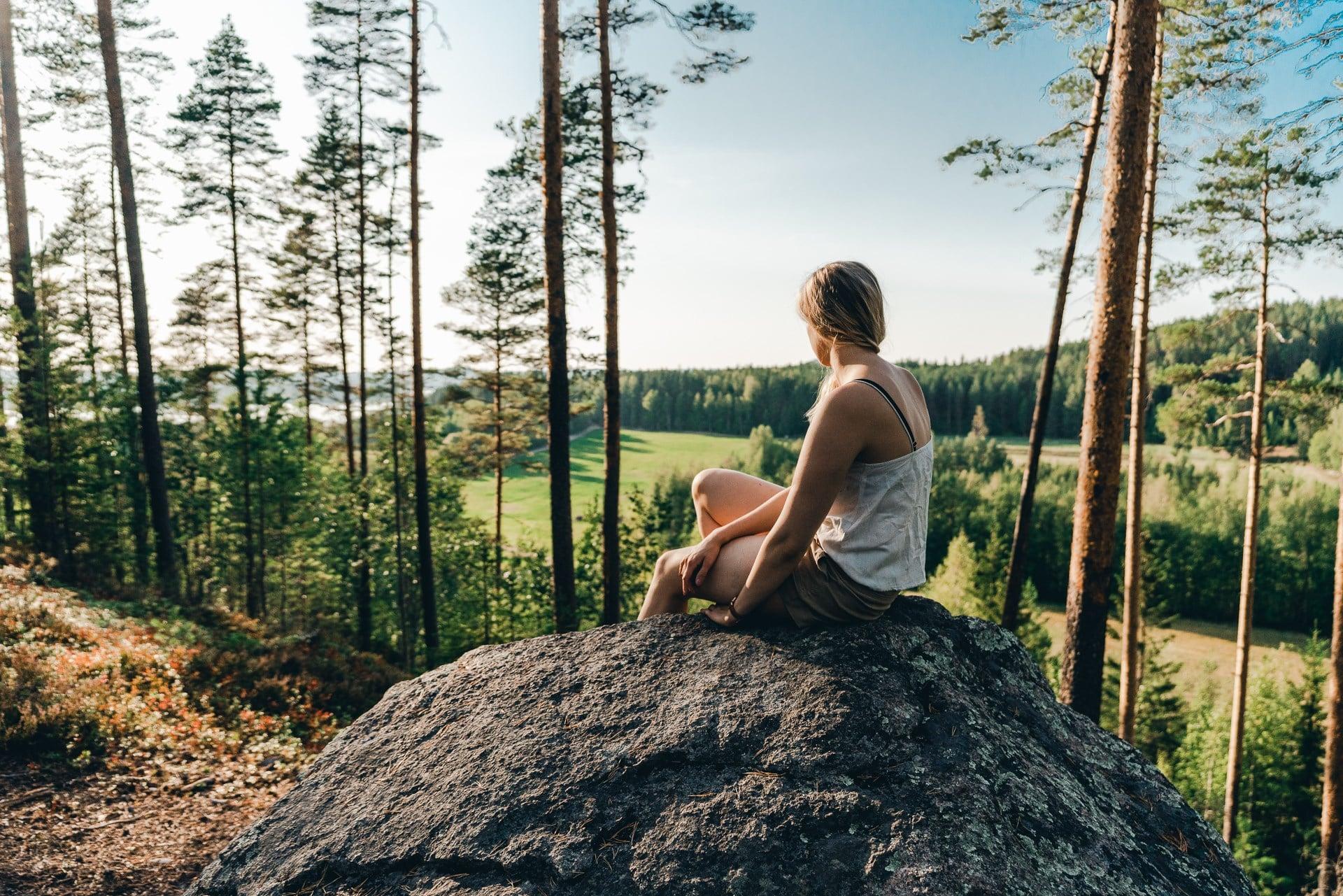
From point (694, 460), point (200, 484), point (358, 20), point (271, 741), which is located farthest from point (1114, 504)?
point (694, 460)

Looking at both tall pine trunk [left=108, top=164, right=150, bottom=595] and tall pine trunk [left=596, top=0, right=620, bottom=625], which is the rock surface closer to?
tall pine trunk [left=596, top=0, right=620, bottom=625]

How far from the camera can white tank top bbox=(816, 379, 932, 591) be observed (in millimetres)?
2787

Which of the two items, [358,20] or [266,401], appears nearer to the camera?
[358,20]

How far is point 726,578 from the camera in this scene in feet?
10.4

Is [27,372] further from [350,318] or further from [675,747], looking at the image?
[675,747]

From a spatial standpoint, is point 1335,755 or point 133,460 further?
point 133,460

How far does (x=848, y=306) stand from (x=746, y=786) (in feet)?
6.06

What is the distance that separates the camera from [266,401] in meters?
18.5

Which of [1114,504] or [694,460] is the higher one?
[1114,504]

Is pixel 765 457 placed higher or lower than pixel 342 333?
lower

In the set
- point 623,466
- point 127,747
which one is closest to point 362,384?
point 127,747

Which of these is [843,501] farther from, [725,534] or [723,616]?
[723,616]

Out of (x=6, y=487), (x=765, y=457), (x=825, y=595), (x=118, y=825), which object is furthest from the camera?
(x=765, y=457)

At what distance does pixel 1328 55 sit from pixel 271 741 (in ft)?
41.5
